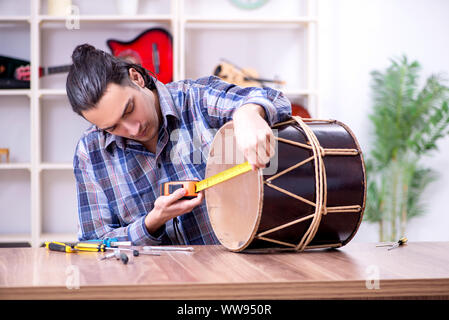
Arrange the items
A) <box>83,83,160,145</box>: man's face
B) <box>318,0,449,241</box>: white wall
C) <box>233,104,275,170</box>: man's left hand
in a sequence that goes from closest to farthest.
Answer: <box>233,104,275,170</box>: man's left hand
<box>83,83,160,145</box>: man's face
<box>318,0,449,241</box>: white wall

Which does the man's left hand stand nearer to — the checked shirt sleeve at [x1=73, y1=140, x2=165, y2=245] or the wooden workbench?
the wooden workbench

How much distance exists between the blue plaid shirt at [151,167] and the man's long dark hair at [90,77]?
0.20m

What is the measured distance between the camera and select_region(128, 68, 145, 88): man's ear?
1501mm

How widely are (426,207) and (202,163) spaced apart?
2.71 meters

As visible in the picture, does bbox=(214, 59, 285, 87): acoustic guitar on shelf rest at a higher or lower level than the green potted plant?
higher

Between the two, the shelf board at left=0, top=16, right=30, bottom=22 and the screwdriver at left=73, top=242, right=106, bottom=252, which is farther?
the shelf board at left=0, top=16, right=30, bottom=22

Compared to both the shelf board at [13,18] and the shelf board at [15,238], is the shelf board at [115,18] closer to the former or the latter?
the shelf board at [13,18]

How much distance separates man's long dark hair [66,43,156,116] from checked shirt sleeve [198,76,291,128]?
0.27 meters

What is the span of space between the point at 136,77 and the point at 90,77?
0.70 feet

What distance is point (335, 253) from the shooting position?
3.89 feet

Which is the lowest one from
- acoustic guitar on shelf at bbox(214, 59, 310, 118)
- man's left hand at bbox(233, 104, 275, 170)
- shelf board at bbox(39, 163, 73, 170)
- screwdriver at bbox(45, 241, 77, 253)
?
screwdriver at bbox(45, 241, 77, 253)

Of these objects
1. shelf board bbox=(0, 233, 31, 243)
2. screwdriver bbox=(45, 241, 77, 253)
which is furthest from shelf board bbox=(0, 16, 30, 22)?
screwdriver bbox=(45, 241, 77, 253)

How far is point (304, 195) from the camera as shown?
114 cm

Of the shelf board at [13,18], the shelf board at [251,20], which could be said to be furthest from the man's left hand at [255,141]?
the shelf board at [13,18]
